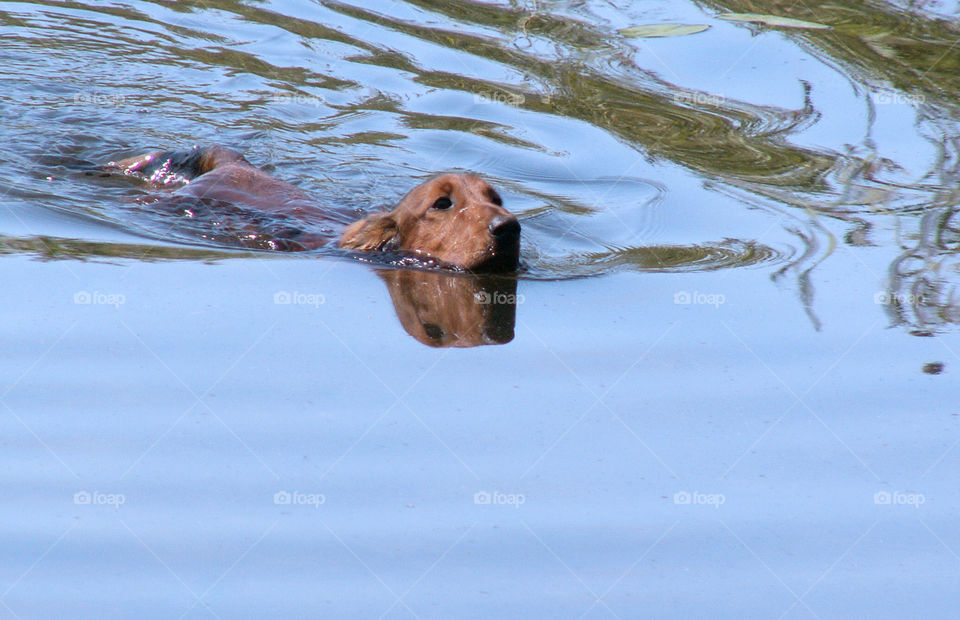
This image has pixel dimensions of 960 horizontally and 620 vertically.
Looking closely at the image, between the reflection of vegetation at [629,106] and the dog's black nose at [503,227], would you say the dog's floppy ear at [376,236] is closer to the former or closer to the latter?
the dog's black nose at [503,227]

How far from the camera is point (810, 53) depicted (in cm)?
1062

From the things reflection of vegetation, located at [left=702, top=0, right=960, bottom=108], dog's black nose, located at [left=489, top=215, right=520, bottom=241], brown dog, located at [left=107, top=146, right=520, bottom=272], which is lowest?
brown dog, located at [left=107, top=146, right=520, bottom=272]

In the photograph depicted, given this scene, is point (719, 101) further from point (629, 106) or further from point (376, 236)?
point (376, 236)

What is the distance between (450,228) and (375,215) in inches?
24.9

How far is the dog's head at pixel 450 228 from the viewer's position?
20.7 ft

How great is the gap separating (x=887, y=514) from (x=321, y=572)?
1724 millimetres

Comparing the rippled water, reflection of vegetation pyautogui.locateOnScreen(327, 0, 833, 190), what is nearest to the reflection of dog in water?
the rippled water

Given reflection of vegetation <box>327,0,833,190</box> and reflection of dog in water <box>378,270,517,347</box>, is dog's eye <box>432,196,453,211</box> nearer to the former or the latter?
reflection of dog in water <box>378,270,517,347</box>

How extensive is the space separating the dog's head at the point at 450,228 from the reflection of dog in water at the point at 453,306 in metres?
0.16

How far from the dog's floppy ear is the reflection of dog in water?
1.78 ft

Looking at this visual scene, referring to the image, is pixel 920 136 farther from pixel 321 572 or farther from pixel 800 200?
pixel 321 572

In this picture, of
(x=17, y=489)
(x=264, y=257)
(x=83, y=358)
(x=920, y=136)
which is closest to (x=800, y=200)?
(x=920, y=136)

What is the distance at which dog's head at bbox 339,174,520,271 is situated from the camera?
632 centimetres

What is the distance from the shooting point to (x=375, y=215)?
23.0ft
